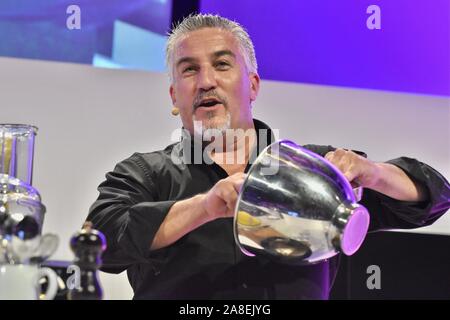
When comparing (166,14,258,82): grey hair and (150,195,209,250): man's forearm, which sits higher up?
(166,14,258,82): grey hair

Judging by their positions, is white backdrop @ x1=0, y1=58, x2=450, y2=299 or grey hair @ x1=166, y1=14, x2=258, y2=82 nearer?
grey hair @ x1=166, y1=14, x2=258, y2=82

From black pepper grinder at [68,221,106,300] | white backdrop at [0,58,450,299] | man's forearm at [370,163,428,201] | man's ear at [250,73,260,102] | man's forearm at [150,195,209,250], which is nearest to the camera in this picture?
black pepper grinder at [68,221,106,300]

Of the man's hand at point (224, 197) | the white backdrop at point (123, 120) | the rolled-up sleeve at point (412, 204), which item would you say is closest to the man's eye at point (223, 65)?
the rolled-up sleeve at point (412, 204)

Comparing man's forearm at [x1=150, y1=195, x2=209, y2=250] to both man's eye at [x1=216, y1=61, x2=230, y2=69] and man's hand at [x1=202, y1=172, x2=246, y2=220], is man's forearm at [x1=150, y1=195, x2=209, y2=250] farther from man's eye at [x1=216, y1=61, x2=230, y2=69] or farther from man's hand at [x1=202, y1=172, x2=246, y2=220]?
man's eye at [x1=216, y1=61, x2=230, y2=69]

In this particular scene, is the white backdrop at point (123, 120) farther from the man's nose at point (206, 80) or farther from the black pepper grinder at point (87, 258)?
the black pepper grinder at point (87, 258)

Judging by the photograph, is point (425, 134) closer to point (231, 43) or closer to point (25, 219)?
point (231, 43)

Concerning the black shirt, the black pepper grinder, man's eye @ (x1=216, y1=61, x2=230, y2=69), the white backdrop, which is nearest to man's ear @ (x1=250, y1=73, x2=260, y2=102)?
man's eye @ (x1=216, y1=61, x2=230, y2=69)

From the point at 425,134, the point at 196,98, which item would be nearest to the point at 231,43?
the point at 196,98

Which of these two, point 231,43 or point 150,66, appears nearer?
point 231,43

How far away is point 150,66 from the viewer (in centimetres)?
217

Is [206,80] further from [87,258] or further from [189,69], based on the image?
[87,258]

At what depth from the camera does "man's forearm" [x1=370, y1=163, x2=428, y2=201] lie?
128 cm

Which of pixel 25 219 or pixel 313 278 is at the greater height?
→ pixel 25 219

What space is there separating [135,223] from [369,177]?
0.40 meters
